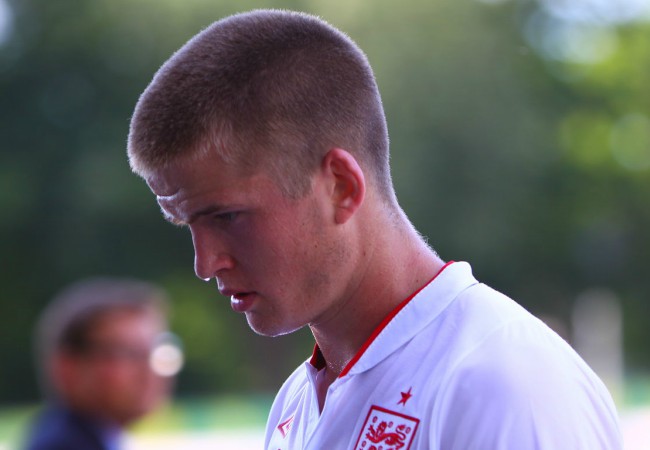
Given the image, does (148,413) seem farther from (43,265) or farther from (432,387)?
(43,265)

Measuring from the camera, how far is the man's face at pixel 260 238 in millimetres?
1811

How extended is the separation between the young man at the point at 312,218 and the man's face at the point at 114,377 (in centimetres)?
123

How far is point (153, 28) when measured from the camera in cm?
2075

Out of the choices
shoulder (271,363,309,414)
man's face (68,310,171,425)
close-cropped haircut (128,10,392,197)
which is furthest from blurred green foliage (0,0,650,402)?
close-cropped haircut (128,10,392,197)

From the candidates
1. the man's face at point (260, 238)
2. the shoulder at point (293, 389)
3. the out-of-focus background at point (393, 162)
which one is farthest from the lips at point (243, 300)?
the out-of-focus background at point (393, 162)

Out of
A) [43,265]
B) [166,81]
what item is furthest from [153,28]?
[166,81]

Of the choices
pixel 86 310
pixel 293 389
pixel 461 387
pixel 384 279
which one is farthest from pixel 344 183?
pixel 86 310

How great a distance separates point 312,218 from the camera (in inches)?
72.3

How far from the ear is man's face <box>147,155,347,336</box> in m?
0.02

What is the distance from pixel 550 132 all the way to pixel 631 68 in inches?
222

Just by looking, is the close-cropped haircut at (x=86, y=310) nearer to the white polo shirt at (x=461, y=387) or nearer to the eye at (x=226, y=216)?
the white polo shirt at (x=461, y=387)

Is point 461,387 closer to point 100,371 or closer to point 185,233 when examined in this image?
point 100,371

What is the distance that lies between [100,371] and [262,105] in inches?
60.0

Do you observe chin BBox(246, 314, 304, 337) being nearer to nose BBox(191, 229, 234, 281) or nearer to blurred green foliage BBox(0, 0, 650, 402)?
nose BBox(191, 229, 234, 281)
